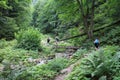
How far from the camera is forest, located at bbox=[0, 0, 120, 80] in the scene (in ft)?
28.1

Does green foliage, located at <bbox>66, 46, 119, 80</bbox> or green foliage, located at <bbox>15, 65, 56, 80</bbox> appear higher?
green foliage, located at <bbox>66, 46, 119, 80</bbox>

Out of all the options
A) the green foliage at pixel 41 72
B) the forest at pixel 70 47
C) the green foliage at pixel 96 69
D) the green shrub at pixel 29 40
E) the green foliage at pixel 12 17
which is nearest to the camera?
the green foliage at pixel 96 69

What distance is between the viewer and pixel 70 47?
19.7 metres

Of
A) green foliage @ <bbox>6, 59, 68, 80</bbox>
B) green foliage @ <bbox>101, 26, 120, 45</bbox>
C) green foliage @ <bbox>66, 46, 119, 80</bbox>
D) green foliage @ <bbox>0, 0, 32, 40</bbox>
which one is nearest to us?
green foliage @ <bbox>66, 46, 119, 80</bbox>

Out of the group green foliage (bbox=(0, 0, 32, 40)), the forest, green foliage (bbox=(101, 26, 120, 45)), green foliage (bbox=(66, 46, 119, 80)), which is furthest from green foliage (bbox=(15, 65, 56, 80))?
green foliage (bbox=(0, 0, 32, 40))

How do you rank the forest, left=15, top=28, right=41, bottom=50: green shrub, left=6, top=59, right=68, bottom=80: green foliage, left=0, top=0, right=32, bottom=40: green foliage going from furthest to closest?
left=0, top=0, right=32, bottom=40: green foliage < left=15, top=28, right=41, bottom=50: green shrub < left=6, top=59, right=68, bottom=80: green foliage < the forest

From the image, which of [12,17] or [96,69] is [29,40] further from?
[12,17]

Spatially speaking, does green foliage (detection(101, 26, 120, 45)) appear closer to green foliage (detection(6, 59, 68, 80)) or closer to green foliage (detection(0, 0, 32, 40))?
green foliage (detection(6, 59, 68, 80))

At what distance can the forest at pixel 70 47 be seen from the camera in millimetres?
8555

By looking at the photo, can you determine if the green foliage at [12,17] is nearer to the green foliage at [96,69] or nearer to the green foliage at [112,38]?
the green foliage at [112,38]

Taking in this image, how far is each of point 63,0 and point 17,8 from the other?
1538 centimetres

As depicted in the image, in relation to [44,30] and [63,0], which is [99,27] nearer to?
[63,0]

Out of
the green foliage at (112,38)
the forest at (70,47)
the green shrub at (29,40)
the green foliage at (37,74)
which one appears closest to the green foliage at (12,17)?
the forest at (70,47)

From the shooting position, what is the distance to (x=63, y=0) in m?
18.9
